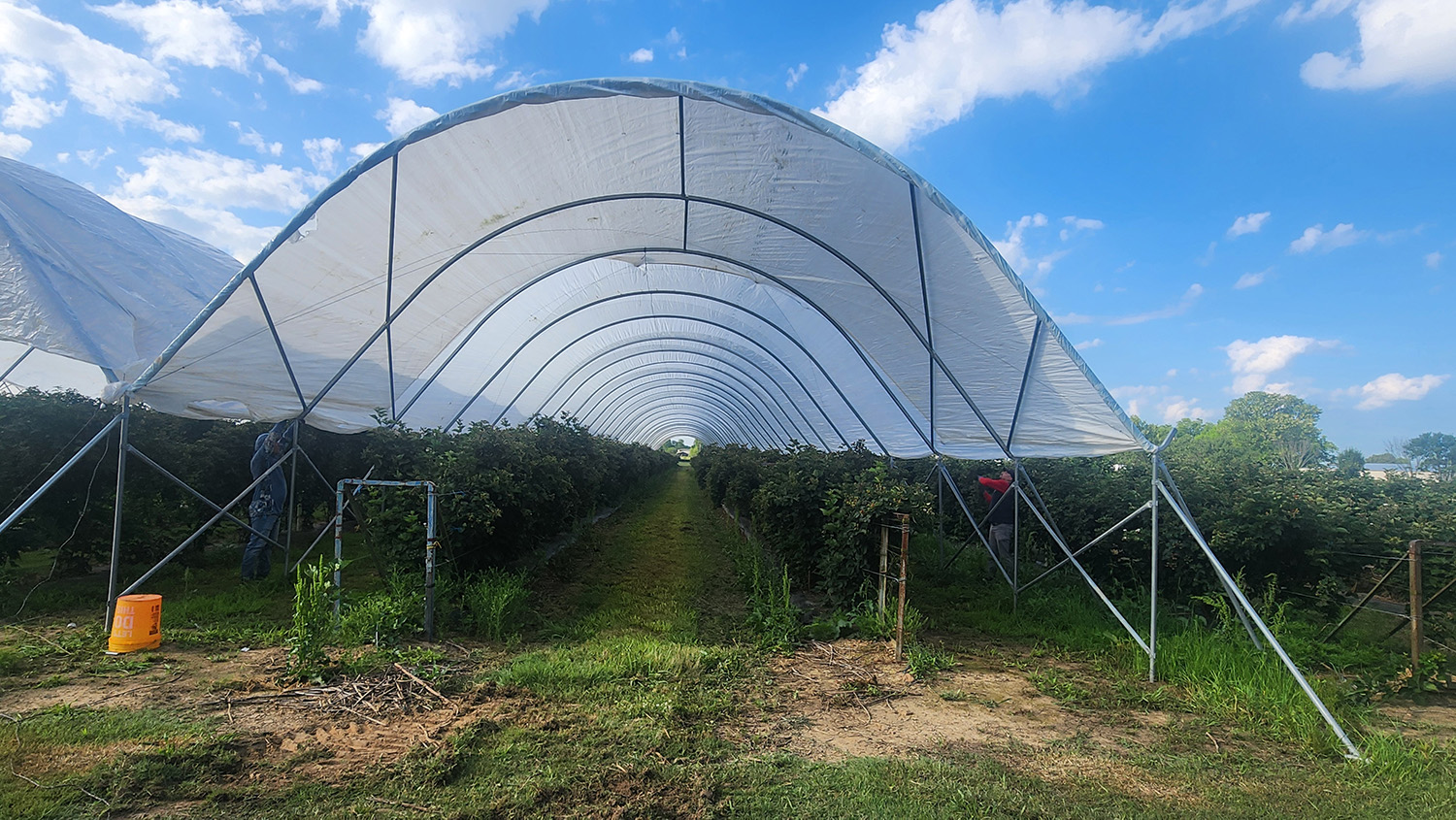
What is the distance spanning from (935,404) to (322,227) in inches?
268

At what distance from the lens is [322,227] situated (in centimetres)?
582

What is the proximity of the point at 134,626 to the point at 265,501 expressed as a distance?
262cm

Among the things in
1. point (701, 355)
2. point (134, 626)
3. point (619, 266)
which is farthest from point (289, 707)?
point (701, 355)

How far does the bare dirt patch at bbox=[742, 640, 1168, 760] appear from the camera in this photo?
3.78 meters

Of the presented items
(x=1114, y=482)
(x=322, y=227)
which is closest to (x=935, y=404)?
(x=1114, y=482)

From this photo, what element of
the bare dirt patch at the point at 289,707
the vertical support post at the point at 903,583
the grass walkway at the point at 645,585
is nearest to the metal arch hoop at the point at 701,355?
the grass walkway at the point at 645,585

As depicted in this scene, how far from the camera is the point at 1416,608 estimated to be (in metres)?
4.38

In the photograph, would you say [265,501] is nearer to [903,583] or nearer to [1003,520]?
[903,583]

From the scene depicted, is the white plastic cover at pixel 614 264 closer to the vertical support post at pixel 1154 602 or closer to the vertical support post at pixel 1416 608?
the vertical support post at pixel 1154 602

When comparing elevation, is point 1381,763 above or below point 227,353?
below

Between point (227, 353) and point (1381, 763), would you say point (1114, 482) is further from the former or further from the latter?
point (227, 353)

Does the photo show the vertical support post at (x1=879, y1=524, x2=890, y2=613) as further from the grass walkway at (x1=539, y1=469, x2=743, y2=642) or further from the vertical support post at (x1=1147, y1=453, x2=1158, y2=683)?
the vertical support post at (x1=1147, y1=453, x2=1158, y2=683)

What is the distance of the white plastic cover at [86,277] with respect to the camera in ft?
23.5

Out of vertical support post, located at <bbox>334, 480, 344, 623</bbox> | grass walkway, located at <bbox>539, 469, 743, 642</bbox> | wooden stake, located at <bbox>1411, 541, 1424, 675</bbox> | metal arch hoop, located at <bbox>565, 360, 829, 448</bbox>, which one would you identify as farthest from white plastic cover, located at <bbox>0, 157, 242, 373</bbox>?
metal arch hoop, located at <bbox>565, 360, 829, 448</bbox>
